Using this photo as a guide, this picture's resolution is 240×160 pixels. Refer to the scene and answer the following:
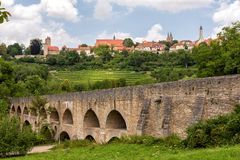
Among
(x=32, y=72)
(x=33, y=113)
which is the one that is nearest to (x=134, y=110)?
(x=33, y=113)

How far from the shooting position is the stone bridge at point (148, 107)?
62.4 feet

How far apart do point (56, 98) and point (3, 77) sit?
2775 centimetres

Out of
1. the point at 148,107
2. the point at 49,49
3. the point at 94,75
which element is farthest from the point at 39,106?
the point at 49,49

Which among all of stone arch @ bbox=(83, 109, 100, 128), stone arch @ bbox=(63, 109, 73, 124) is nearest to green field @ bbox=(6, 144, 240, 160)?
stone arch @ bbox=(83, 109, 100, 128)

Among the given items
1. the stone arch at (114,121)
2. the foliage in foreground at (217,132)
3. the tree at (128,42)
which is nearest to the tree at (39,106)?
the stone arch at (114,121)

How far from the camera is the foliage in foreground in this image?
15.8m

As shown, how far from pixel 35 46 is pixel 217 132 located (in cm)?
16259

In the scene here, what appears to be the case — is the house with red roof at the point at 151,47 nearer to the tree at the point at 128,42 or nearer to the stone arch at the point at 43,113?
the tree at the point at 128,42

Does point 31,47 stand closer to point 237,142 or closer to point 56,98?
point 56,98

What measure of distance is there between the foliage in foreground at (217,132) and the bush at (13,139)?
43.9ft

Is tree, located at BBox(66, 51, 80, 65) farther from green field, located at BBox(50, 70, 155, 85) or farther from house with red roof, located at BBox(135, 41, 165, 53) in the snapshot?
house with red roof, located at BBox(135, 41, 165, 53)

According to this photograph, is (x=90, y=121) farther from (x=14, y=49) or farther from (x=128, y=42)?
(x=128, y=42)

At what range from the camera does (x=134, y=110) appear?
25891mm

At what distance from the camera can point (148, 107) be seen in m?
24.2
